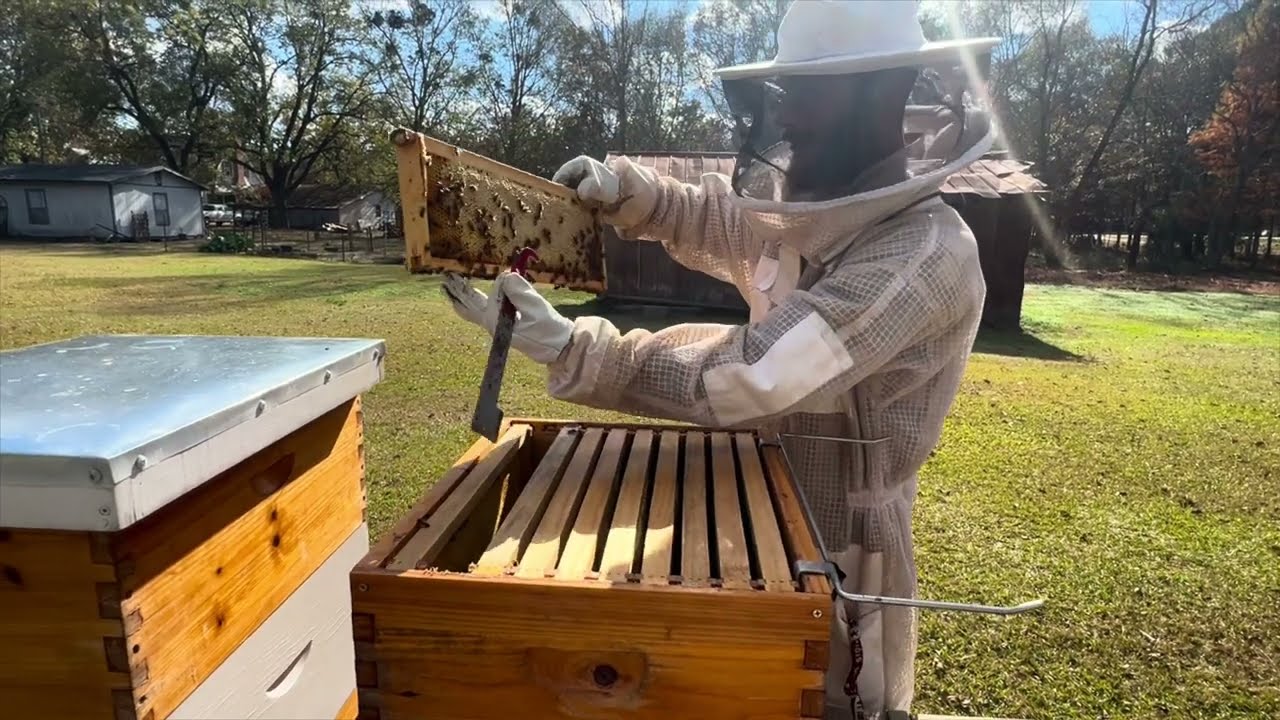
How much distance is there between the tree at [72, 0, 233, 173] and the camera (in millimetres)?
34938

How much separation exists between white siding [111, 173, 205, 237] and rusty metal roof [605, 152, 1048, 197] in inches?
1116

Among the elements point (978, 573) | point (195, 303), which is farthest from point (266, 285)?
point (978, 573)

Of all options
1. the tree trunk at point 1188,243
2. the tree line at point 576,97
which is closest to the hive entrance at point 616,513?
the tree line at point 576,97

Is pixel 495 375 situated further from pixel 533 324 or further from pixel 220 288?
pixel 220 288

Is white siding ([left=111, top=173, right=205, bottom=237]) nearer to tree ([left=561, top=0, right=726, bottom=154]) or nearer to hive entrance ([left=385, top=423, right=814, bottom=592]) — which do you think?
tree ([left=561, top=0, right=726, bottom=154])

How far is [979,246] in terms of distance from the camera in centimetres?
1045

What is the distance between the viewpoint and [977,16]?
2630 cm

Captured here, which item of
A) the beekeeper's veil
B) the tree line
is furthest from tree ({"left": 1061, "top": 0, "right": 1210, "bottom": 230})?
the beekeeper's veil

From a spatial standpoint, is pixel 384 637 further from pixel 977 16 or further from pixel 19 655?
pixel 977 16

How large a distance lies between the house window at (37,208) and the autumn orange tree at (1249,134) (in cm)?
4180

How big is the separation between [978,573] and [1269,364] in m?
7.82

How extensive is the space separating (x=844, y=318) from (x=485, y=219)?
0.76m

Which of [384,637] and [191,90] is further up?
[191,90]

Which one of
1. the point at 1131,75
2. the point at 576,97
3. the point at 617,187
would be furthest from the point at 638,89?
the point at 617,187
